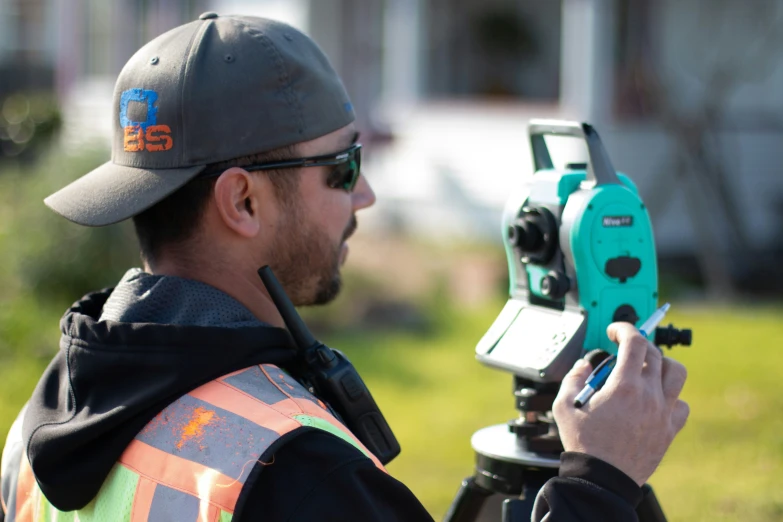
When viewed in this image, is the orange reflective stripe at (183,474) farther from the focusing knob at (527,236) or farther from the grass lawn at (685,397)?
the grass lawn at (685,397)

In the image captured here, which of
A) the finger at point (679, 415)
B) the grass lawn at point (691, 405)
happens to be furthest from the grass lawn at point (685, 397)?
the finger at point (679, 415)

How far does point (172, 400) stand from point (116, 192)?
49 cm

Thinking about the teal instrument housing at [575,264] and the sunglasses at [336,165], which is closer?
the sunglasses at [336,165]

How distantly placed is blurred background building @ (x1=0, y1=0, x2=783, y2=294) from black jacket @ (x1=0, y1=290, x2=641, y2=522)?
21.8 ft

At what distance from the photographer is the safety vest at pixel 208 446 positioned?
1.66 metres

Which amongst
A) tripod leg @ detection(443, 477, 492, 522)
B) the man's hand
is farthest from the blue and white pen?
tripod leg @ detection(443, 477, 492, 522)

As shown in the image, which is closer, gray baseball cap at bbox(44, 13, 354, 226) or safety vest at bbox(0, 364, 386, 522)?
safety vest at bbox(0, 364, 386, 522)

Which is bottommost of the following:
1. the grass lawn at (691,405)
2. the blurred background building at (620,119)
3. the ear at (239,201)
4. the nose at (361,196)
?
the grass lawn at (691,405)

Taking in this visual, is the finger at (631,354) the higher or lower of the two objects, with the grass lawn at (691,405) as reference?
higher

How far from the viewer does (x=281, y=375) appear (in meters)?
1.83

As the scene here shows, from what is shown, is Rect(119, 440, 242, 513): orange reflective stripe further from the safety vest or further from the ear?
the ear

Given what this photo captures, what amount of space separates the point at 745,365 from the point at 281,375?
17.8ft

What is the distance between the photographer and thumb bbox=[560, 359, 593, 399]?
183 centimetres

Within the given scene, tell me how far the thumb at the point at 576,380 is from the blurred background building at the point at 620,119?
686 centimetres
